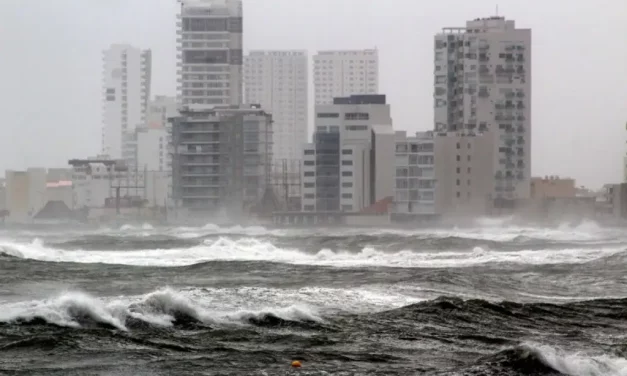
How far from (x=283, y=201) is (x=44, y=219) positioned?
31.5 metres

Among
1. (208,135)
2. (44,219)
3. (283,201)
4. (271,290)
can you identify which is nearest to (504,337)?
(271,290)

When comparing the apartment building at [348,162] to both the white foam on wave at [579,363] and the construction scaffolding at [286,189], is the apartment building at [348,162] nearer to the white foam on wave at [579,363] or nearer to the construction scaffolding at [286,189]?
the construction scaffolding at [286,189]

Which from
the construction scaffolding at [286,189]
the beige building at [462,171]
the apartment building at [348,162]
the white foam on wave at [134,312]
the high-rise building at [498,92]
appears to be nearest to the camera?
the white foam on wave at [134,312]

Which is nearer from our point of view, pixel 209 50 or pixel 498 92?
pixel 498 92

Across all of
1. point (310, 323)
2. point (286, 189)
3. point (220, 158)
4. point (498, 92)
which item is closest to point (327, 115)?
point (220, 158)

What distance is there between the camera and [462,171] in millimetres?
123938

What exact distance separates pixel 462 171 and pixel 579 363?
352 ft

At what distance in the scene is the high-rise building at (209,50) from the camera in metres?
179

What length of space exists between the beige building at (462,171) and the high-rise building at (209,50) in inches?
2440

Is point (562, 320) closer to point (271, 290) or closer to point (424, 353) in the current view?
point (424, 353)

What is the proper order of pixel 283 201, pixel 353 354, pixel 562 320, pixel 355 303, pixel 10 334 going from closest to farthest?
1. pixel 353 354
2. pixel 10 334
3. pixel 562 320
4. pixel 355 303
5. pixel 283 201

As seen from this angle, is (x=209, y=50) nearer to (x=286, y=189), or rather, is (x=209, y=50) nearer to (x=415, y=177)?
(x=286, y=189)

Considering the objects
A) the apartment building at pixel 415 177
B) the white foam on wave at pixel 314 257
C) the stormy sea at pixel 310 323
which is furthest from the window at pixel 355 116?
the stormy sea at pixel 310 323

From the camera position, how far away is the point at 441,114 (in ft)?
506
